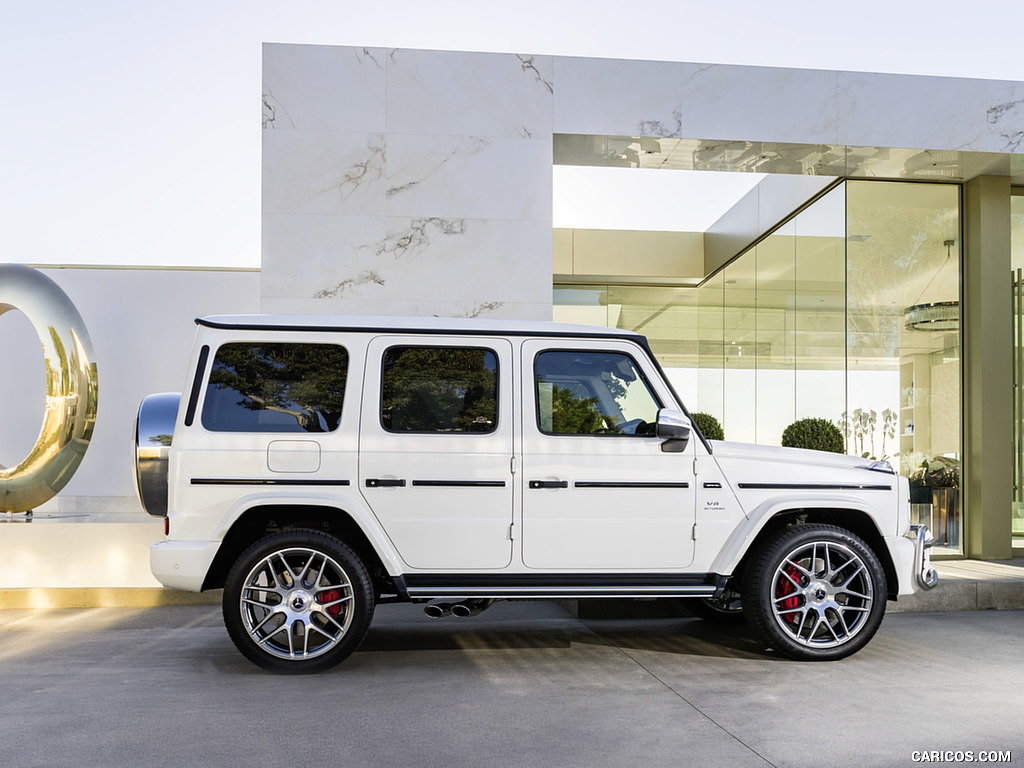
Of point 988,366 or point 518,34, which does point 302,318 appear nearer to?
point 518,34

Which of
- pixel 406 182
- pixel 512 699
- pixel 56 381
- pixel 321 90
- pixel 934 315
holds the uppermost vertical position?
pixel 321 90

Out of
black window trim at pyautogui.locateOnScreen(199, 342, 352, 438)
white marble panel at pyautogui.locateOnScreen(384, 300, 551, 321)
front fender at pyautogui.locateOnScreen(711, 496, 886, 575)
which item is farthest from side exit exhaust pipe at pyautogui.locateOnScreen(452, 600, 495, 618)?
white marble panel at pyautogui.locateOnScreen(384, 300, 551, 321)

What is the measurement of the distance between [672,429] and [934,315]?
5.94 metres

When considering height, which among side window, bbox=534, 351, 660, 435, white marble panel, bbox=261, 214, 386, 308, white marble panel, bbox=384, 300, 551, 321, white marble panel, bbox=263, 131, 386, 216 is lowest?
side window, bbox=534, 351, 660, 435

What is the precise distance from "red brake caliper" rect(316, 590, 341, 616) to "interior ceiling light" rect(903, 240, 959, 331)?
284 inches

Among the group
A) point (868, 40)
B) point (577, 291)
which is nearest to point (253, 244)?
point (577, 291)

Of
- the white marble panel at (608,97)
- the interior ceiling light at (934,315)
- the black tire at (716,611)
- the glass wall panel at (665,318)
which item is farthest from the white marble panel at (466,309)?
the glass wall panel at (665,318)

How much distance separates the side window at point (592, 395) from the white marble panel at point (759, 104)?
3856 millimetres

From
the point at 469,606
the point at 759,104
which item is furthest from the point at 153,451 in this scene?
the point at 759,104

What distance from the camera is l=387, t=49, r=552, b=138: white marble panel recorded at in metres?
8.22

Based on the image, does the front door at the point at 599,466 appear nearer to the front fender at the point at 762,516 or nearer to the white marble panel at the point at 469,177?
the front fender at the point at 762,516

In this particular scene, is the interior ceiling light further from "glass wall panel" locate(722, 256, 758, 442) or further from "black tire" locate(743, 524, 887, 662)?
"black tire" locate(743, 524, 887, 662)

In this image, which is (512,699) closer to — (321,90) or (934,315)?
(321,90)

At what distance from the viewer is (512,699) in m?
4.60
